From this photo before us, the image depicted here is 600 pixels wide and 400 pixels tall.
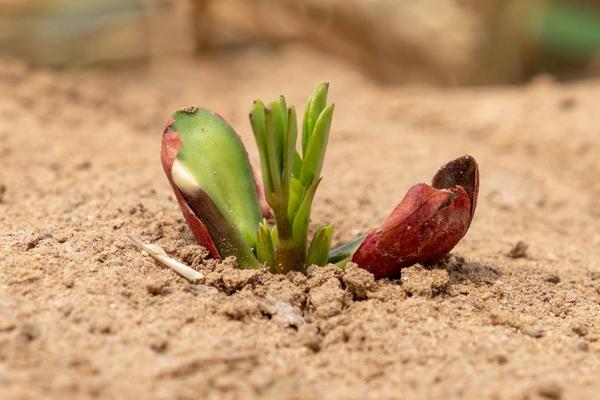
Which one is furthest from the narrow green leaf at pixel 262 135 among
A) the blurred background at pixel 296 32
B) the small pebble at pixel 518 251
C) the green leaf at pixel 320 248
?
the blurred background at pixel 296 32

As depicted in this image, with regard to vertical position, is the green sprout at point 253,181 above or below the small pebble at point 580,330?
above

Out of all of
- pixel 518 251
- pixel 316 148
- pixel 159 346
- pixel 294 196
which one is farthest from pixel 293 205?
pixel 518 251

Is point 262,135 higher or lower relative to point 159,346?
higher

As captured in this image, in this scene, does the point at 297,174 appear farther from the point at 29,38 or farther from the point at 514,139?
the point at 29,38

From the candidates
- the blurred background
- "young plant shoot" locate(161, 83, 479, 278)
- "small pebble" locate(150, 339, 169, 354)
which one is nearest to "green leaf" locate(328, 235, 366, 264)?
"young plant shoot" locate(161, 83, 479, 278)

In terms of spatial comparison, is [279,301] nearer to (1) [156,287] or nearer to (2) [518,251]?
(1) [156,287]

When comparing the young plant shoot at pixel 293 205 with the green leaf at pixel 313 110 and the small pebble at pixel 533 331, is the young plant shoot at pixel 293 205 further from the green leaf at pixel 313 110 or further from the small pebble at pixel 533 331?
the small pebble at pixel 533 331
